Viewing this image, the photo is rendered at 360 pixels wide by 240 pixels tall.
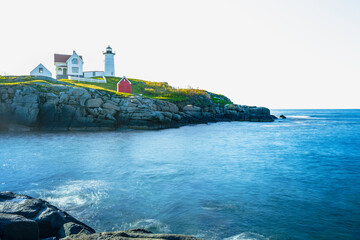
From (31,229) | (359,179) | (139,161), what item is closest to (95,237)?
(31,229)

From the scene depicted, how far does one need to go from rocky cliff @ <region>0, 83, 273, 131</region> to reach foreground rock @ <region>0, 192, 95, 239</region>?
35.2m

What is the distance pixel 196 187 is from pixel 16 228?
10.5 metres

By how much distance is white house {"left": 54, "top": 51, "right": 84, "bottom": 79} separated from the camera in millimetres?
73812

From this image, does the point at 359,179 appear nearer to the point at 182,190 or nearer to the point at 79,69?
the point at 182,190

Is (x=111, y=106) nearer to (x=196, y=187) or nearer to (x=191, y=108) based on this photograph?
(x=191, y=108)

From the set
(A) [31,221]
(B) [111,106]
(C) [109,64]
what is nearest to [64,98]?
(B) [111,106]

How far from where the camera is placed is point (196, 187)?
1518cm

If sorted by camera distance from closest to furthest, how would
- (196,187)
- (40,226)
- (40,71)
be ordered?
1. (40,226)
2. (196,187)
3. (40,71)

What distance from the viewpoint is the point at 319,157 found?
26.3 m

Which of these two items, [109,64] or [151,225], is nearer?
[151,225]

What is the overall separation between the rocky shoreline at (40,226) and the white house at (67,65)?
72.4m

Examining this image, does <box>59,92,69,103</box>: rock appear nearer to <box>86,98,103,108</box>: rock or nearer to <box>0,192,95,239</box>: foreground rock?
<box>86,98,103,108</box>: rock

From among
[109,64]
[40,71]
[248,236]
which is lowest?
[248,236]

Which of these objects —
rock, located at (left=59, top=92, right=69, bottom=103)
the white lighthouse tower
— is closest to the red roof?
the white lighthouse tower
